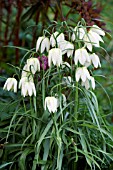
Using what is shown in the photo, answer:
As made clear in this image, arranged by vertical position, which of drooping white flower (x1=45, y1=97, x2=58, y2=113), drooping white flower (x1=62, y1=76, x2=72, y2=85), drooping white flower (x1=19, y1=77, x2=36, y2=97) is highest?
drooping white flower (x1=62, y1=76, x2=72, y2=85)

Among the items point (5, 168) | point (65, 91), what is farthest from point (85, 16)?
point (5, 168)

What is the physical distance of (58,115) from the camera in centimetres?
203

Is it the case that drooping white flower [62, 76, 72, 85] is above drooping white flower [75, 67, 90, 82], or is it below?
above

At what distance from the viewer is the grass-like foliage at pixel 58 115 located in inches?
76.0

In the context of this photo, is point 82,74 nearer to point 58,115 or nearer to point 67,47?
point 67,47

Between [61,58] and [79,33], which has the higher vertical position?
[79,33]

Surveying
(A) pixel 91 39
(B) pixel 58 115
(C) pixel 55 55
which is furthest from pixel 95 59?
(B) pixel 58 115

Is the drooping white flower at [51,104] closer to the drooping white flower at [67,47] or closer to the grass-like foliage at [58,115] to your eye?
the grass-like foliage at [58,115]

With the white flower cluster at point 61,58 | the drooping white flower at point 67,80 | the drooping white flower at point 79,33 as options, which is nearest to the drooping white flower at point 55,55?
the white flower cluster at point 61,58

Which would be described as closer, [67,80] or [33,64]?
[33,64]

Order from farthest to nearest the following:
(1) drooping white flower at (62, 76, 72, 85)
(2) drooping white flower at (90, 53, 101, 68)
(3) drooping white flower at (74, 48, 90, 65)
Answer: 1. (1) drooping white flower at (62, 76, 72, 85)
2. (2) drooping white flower at (90, 53, 101, 68)
3. (3) drooping white flower at (74, 48, 90, 65)

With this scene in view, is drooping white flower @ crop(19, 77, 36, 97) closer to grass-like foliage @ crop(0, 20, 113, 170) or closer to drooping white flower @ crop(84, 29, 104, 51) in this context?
grass-like foliage @ crop(0, 20, 113, 170)

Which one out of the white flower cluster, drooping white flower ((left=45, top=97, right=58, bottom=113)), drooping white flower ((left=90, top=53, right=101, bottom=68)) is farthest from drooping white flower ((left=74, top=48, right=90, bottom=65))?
drooping white flower ((left=45, top=97, right=58, bottom=113))

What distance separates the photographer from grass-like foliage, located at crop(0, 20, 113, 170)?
76.0 inches
